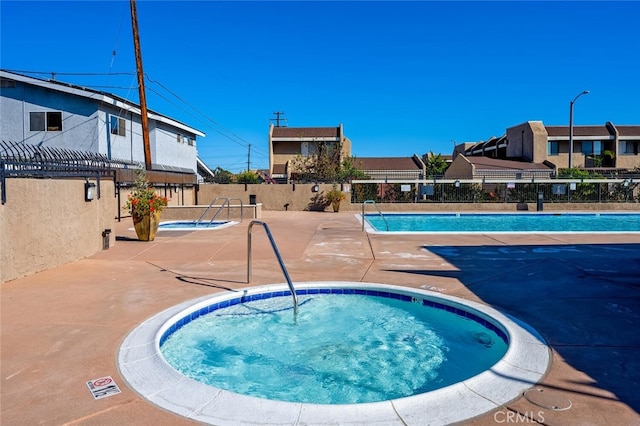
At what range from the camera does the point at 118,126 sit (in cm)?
2419

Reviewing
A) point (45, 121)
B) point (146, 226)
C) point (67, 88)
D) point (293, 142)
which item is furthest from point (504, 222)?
point (293, 142)

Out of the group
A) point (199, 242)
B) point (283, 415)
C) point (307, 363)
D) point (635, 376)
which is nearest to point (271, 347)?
point (307, 363)

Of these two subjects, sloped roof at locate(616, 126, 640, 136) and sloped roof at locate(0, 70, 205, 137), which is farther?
sloped roof at locate(616, 126, 640, 136)

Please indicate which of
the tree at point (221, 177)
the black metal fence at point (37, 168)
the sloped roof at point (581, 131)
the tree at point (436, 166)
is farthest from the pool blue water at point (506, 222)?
the tree at point (436, 166)

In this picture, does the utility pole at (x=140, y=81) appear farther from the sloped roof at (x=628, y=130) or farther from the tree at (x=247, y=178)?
the sloped roof at (x=628, y=130)

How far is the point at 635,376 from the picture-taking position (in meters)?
3.71

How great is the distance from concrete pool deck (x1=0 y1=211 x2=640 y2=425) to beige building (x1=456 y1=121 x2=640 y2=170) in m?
32.2

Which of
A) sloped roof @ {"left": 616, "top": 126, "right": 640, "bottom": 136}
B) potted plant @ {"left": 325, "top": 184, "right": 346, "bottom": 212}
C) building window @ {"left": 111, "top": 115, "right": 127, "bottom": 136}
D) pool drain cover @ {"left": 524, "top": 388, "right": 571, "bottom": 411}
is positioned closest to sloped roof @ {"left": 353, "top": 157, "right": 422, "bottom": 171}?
potted plant @ {"left": 325, "top": 184, "right": 346, "bottom": 212}

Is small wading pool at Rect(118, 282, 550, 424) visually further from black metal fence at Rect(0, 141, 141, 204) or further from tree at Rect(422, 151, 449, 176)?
tree at Rect(422, 151, 449, 176)

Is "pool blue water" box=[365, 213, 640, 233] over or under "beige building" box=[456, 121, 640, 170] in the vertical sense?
under

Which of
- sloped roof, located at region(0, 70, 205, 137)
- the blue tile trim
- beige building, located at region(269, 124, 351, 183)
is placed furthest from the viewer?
beige building, located at region(269, 124, 351, 183)

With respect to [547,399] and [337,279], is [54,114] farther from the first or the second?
[547,399]

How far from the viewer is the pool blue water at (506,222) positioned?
1969 cm

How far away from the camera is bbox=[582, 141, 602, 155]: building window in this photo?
143 feet
